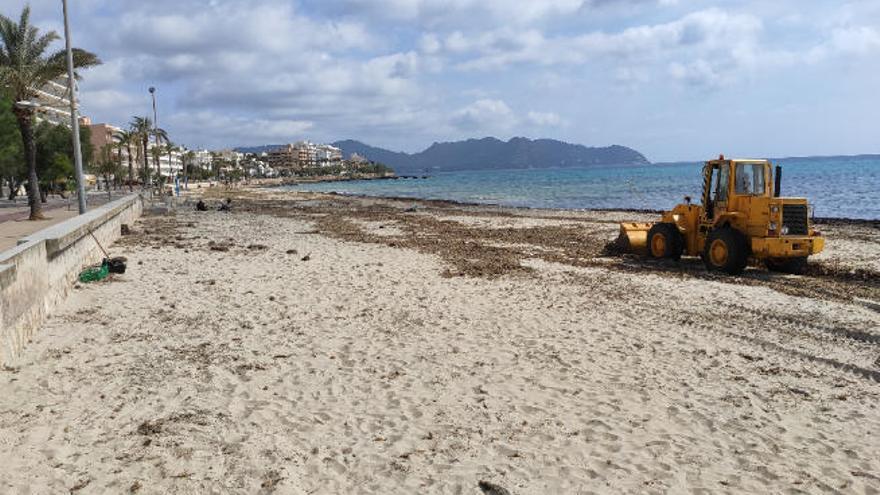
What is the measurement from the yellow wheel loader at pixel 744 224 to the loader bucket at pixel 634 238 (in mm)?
945

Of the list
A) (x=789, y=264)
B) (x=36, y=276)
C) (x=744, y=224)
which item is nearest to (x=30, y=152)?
(x=36, y=276)

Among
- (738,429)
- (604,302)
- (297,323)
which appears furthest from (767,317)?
(297,323)

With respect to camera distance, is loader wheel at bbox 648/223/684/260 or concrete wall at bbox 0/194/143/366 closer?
concrete wall at bbox 0/194/143/366

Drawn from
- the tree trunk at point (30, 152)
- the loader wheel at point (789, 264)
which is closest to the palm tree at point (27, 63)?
the tree trunk at point (30, 152)

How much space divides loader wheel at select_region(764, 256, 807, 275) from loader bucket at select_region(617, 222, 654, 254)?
9.52 feet

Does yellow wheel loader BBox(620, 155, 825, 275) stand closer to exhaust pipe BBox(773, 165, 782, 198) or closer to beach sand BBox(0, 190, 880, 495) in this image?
exhaust pipe BBox(773, 165, 782, 198)

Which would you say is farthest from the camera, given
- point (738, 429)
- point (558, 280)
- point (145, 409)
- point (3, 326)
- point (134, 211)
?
point (134, 211)

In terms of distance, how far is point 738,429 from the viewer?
17.3 ft

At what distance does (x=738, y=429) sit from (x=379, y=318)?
5134mm

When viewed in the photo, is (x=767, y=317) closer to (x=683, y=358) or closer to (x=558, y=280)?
(x=683, y=358)

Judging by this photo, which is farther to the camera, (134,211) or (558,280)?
(134,211)

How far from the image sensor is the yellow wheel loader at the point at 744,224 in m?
12.3

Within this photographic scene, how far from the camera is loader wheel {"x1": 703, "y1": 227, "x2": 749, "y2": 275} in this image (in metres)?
12.6

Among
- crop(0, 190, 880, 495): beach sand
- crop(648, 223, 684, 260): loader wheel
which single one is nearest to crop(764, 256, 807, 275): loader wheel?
crop(0, 190, 880, 495): beach sand
